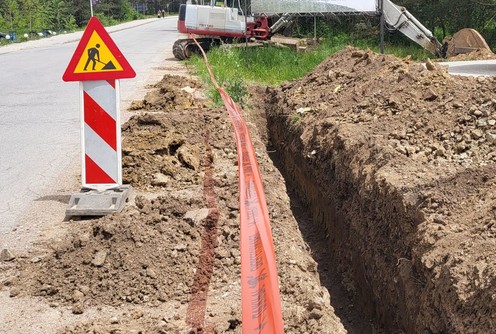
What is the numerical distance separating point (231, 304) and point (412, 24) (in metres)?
14.7

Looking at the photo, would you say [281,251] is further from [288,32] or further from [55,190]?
[288,32]

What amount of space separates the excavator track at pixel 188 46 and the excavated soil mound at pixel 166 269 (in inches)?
599

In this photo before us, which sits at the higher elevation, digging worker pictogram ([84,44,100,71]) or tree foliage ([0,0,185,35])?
tree foliage ([0,0,185,35])

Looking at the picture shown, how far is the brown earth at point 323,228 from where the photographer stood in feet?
13.5

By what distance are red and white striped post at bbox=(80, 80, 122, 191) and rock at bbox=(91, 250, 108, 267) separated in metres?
1.30

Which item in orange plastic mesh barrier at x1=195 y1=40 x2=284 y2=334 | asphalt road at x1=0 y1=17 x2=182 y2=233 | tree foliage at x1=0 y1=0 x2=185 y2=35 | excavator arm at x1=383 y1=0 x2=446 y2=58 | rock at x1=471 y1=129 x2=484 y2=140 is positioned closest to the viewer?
orange plastic mesh barrier at x1=195 y1=40 x2=284 y2=334

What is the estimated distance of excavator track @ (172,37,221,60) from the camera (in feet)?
69.2

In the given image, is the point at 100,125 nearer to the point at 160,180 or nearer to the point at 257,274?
the point at 160,180

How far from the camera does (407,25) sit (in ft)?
57.1

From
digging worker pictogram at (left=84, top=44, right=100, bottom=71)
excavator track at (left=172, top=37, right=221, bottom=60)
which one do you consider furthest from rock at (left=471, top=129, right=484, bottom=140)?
excavator track at (left=172, top=37, right=221, bottom=60)

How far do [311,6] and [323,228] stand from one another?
11.3 m

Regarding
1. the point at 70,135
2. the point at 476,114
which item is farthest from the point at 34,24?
the point at 476,114

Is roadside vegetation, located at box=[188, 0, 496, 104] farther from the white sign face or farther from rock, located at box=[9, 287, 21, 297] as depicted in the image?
rock, located at box=[9, 287, 21, 297]

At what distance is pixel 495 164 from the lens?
5.52 m
